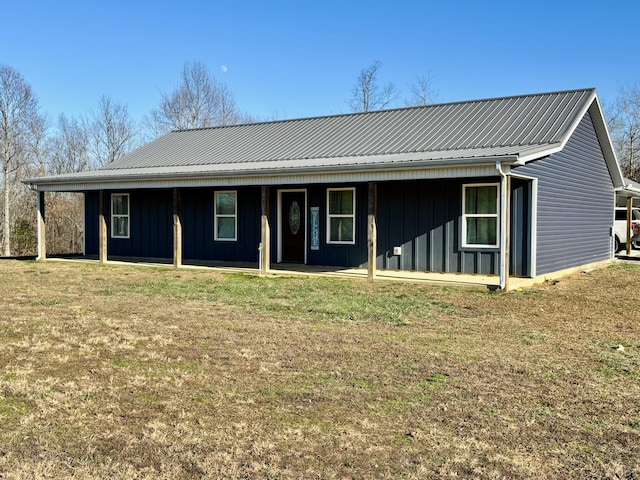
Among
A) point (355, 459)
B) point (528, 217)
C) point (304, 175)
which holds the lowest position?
point (355, 459)

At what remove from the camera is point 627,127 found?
33.2 metres

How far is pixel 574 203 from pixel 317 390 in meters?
11.4

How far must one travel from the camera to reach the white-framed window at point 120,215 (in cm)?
1758

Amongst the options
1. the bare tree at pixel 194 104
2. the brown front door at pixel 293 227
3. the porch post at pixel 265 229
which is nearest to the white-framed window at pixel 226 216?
the brown front door at pixel 293 227

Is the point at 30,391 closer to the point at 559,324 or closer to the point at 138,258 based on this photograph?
the point at 559,324

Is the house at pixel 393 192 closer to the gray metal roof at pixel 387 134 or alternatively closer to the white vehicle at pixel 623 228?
the gray metal roof at pixel 387 134

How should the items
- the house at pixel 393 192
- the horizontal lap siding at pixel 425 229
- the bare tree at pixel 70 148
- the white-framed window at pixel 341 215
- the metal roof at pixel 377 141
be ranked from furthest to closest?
the bare tree at pixel 70 148, the white-framed window at pixel 341 215, the horizontal lap siding at pixel 425 229, the metal roof at pixel 377 141, the house at pixel 393 192

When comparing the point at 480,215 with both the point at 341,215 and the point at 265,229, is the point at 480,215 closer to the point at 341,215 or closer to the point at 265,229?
the point at 341,215

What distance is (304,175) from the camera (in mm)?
12086

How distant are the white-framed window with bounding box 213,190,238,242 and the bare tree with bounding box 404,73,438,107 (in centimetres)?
2367

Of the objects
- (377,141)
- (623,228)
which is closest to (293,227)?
(377,141)

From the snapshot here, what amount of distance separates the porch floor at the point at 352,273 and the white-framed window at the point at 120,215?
4.68ft

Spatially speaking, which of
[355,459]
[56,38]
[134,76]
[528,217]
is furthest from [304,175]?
[134,76]

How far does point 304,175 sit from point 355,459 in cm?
922
